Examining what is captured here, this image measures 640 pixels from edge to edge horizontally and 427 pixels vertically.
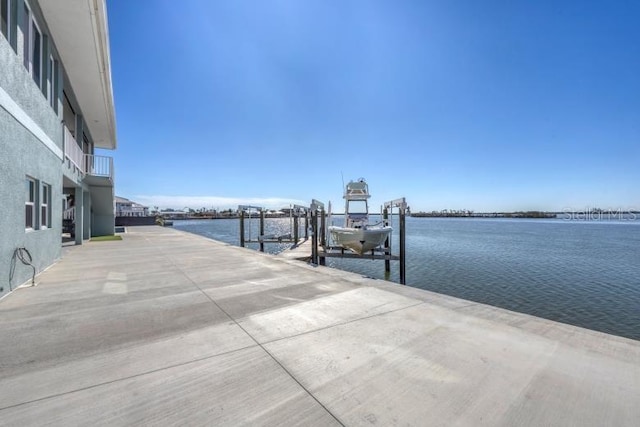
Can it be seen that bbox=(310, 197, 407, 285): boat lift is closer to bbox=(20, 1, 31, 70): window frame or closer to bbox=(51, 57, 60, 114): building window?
bbox=(51, 57, 60, 114): building window

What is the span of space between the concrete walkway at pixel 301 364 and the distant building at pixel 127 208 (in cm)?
6113

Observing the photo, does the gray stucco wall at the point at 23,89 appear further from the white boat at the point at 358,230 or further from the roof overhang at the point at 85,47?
the white boat at the point at 358,230

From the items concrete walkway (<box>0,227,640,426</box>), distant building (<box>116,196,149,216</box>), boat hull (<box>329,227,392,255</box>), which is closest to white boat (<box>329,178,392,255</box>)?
boat hull (<box>329,227,392,255</box>)

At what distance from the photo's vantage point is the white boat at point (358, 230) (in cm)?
1584

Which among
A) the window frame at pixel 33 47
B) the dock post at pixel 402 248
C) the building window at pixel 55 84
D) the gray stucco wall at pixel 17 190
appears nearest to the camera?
the gray stucco wall at pixel 17 190

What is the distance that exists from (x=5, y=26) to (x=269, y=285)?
22.5 ft

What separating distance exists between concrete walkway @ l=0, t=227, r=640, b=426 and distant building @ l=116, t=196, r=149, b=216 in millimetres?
61134

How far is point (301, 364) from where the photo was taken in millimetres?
3035

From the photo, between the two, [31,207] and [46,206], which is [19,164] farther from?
[46,206]

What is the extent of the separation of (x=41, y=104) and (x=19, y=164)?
2.58 meters

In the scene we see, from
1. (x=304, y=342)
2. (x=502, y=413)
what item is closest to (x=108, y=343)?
(x=304, y=342)

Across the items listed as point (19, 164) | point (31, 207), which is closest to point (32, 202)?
point (31, 207)

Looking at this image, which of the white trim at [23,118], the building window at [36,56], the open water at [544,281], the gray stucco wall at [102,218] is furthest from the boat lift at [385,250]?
the gray stucco wall at [102,218]

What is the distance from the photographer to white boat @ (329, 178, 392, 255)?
15.8 m
